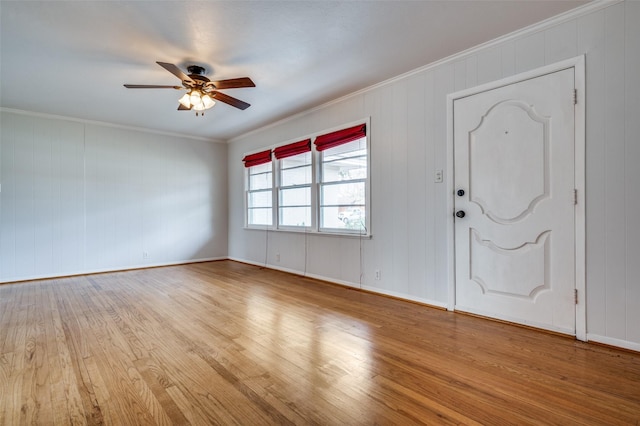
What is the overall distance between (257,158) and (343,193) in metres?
2.18

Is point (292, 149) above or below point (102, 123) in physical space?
below

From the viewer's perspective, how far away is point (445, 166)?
10.4 ft

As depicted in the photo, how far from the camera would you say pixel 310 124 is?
15.5 feet

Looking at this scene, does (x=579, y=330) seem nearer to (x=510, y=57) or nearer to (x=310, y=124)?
(x=510, y=57)

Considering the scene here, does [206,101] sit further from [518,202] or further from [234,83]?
[518,202]

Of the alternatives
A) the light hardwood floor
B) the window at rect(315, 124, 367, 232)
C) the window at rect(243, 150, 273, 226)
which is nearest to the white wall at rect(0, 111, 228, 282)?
the window at rect(243, 150, 273, 226)

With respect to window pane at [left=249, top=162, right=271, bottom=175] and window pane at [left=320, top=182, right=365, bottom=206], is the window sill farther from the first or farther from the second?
window pane at [left=249, top=162, right=271, bottom=175]

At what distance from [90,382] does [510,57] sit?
12.9 feet

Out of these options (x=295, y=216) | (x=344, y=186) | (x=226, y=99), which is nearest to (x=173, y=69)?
(x=226, y=99)

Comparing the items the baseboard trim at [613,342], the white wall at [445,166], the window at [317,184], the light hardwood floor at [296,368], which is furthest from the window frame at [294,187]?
the baseboard trim at [613,342]

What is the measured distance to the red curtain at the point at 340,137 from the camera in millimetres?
3939

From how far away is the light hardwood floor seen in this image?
154 centimetres

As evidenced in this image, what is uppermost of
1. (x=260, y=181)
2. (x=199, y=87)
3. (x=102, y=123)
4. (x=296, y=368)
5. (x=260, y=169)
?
(x=102, y=123)

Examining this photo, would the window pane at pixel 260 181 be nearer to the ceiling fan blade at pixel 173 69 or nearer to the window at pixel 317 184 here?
the window at pixel 317 184
